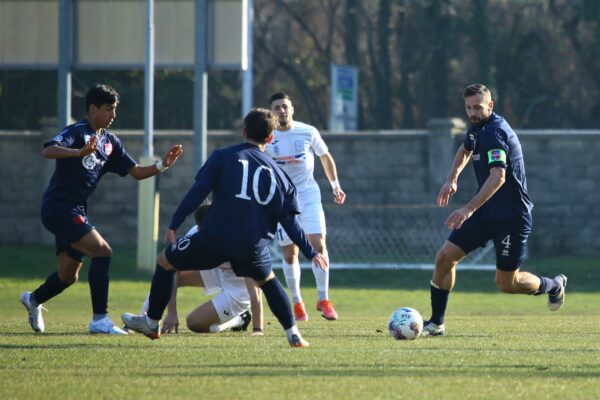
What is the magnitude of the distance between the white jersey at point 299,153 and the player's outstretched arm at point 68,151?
10.0 feet

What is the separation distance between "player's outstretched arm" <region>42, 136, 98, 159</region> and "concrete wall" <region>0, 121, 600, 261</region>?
45.0ft

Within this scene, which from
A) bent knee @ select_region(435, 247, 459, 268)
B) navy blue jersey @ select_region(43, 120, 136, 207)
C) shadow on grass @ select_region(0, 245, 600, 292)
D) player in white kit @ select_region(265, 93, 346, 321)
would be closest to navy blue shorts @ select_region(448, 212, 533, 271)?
bent knee @ select_region(435, 247, 459, 268)

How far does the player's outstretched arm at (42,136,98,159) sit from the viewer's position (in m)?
10.5

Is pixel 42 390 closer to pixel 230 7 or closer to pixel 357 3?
pixel 230 7

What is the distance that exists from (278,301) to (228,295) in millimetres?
2507

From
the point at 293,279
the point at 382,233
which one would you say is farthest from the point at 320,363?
the point at 382,233

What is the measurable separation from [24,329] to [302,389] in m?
5.17

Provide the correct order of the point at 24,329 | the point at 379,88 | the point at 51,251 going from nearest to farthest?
1. the point at 24,329
2. the point at 51,251
3. the point at 379,88

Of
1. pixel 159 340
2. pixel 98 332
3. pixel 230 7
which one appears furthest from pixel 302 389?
pixel 230 7

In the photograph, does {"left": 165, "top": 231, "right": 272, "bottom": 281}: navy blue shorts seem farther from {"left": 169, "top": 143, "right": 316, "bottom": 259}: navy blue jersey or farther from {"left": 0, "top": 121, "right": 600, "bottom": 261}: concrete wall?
{"left": 0, "top": 121, "right": 600, "bottom": 261}: concrete wall

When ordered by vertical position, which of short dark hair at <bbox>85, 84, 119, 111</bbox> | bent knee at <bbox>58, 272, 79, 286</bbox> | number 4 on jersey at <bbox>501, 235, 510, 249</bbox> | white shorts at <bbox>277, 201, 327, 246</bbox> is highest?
short dark hair at <bbox>85, 84, 119, 111</bbox>

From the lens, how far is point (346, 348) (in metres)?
9.40

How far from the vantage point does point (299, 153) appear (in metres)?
13.4

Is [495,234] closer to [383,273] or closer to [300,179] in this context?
[300,179]
